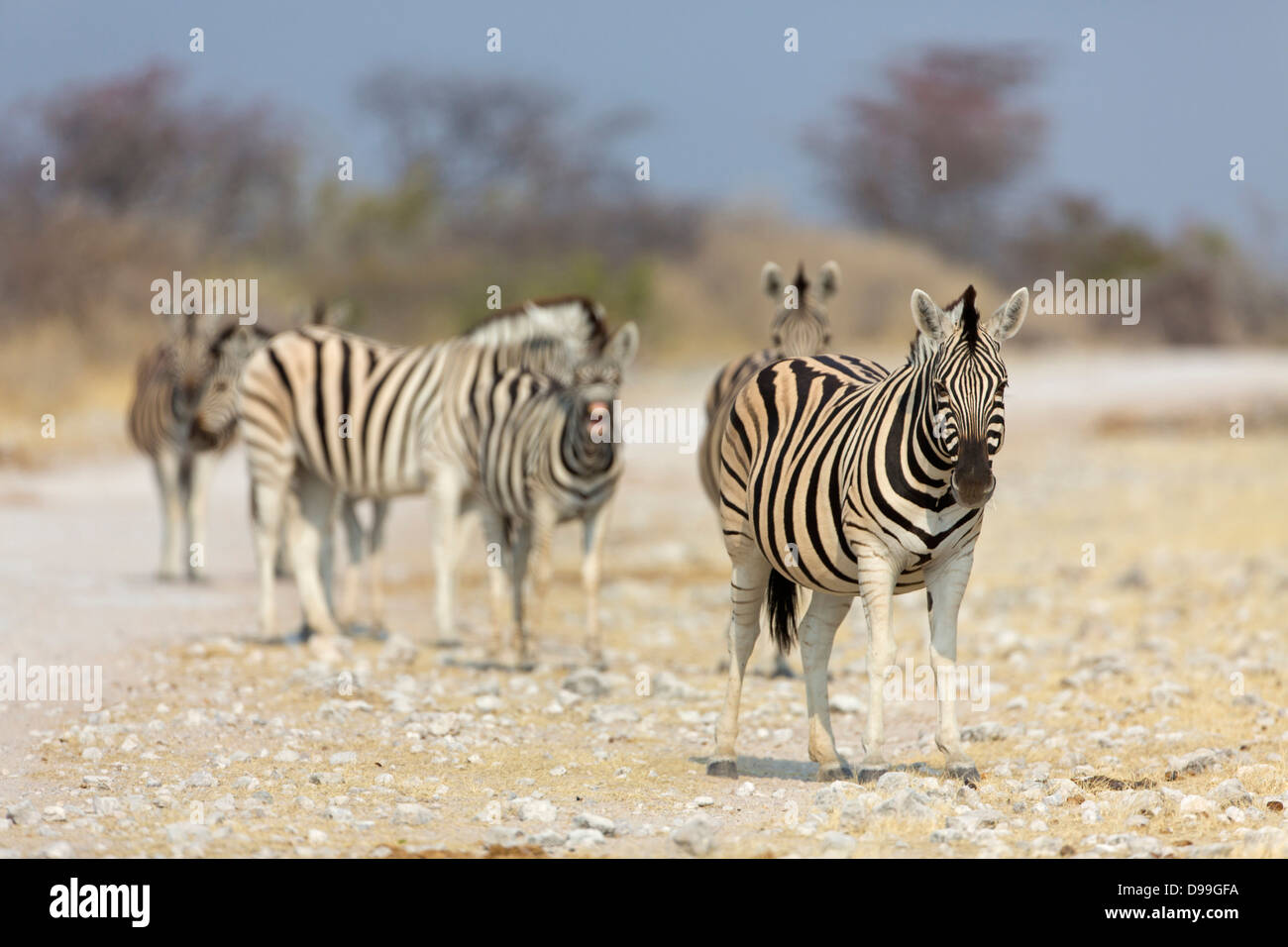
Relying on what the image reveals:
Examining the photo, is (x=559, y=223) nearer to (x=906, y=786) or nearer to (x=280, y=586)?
(x=280, y=586)

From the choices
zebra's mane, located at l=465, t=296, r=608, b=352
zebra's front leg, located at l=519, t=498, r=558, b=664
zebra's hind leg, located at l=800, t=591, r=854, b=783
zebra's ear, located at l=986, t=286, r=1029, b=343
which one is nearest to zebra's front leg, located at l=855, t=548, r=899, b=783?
zebra's hind leg, located at l=800, t=591, r=854, b=783

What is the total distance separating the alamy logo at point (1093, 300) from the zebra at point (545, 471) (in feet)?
95.7

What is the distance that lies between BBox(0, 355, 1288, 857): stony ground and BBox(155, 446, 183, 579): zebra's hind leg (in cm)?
35

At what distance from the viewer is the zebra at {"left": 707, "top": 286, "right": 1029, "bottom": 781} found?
19.5ft

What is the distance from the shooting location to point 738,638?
698 centimetres

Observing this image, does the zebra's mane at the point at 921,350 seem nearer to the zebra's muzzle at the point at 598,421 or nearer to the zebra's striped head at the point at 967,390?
the zebra's striped head at the point at 967,390

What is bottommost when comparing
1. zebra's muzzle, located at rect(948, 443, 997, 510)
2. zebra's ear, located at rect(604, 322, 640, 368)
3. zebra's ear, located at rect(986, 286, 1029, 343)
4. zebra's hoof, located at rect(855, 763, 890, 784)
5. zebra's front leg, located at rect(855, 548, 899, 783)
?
zebra's hoof, located at rect(855, 763, 890, 784)

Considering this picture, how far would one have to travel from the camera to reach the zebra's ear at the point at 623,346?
385 inches

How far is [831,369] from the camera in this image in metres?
7.08

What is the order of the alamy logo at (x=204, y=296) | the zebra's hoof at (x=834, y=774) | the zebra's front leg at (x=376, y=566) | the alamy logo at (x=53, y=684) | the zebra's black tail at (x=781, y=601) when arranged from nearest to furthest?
1. the zebra's hoof at (x=834, y=774)
2. the zebra's black tail at (x=781, y=601)
3. the alamy logo at (x=53, y=684)
4. the zebra's front leg at (x=376, y=566)
5. the alamy logo at (x=204, y=296)

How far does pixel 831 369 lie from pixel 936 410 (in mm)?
1156

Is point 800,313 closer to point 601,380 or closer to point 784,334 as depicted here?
point 784,334

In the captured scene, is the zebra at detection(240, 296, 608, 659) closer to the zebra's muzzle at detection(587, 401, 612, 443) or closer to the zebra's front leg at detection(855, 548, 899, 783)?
the zebra's muzzle at detection(587, 401, 612, 443)
